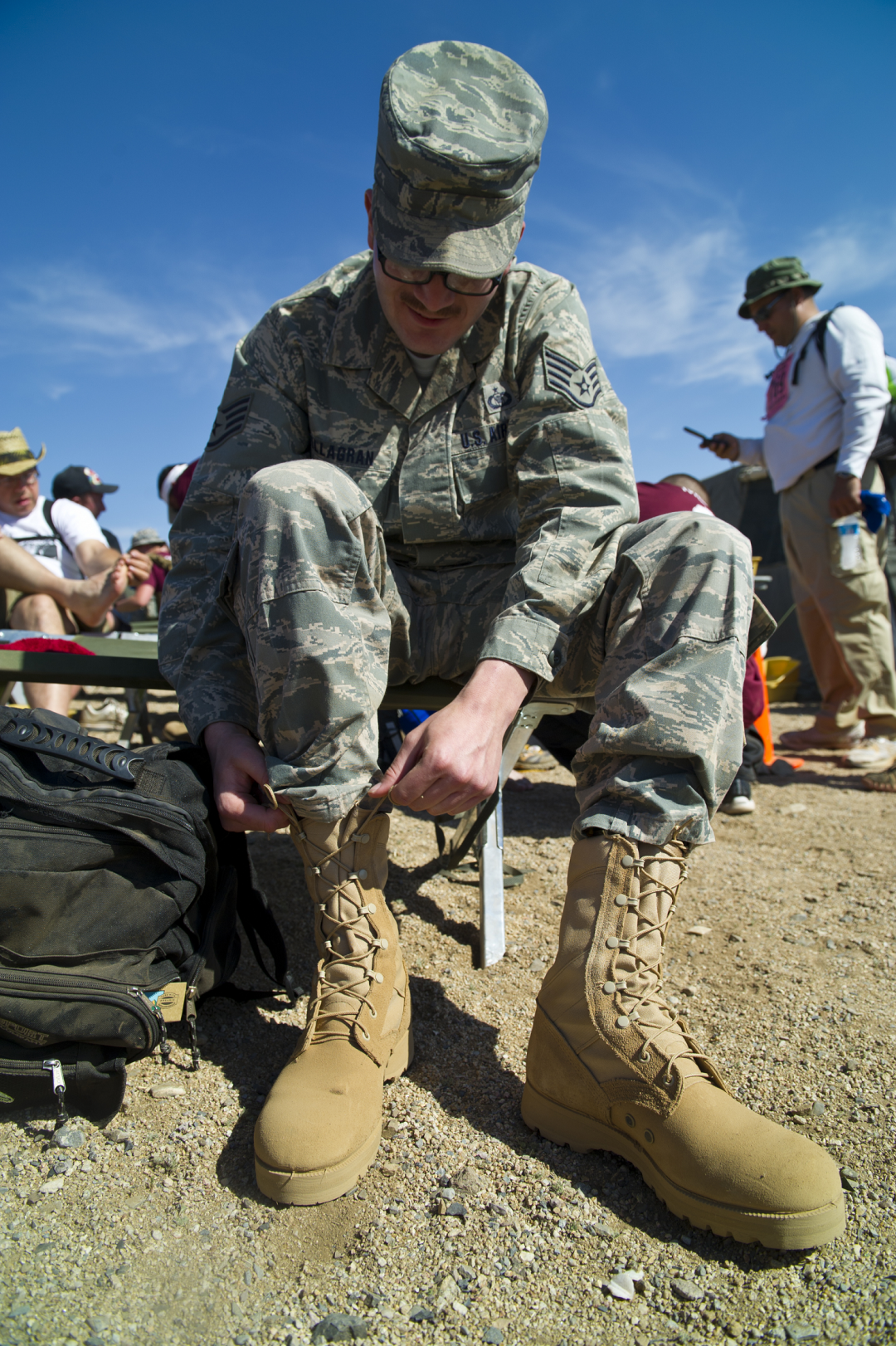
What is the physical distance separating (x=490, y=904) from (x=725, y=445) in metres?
3.75

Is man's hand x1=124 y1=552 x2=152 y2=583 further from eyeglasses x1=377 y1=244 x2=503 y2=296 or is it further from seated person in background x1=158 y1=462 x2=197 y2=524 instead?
eyeglasses x1=377 y1=244 x2=503 y2=296

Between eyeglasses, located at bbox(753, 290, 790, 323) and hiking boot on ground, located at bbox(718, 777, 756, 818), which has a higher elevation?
eyeglasses, located at bbox(753, 290, 790, 323)

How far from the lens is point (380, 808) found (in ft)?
4.19

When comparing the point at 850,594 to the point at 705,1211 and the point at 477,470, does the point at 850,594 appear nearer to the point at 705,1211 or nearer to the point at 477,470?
the point at 477,470

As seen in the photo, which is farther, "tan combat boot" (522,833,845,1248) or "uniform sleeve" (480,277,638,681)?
"uniform sleeve" (480,277,638,681)

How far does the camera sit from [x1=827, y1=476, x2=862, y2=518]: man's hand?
378 cm

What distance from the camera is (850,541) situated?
3.79 metres

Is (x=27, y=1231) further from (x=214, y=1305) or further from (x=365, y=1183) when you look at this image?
(x=365, y=1183)

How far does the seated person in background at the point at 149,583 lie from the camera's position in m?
4.90

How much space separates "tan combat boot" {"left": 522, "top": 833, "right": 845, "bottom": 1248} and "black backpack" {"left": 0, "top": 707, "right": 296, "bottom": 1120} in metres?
0.56

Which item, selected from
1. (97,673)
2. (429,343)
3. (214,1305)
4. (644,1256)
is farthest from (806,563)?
(214,1305)

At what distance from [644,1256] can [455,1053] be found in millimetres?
458

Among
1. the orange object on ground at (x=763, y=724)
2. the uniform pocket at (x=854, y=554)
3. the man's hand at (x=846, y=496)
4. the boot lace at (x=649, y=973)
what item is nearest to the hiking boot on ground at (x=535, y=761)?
the orange object on ground at (x=763, y=724)

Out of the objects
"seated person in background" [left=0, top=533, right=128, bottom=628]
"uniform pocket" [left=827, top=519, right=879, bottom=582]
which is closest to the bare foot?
"seated person in background" [left=0, top=533, right=128, bottom=628]
